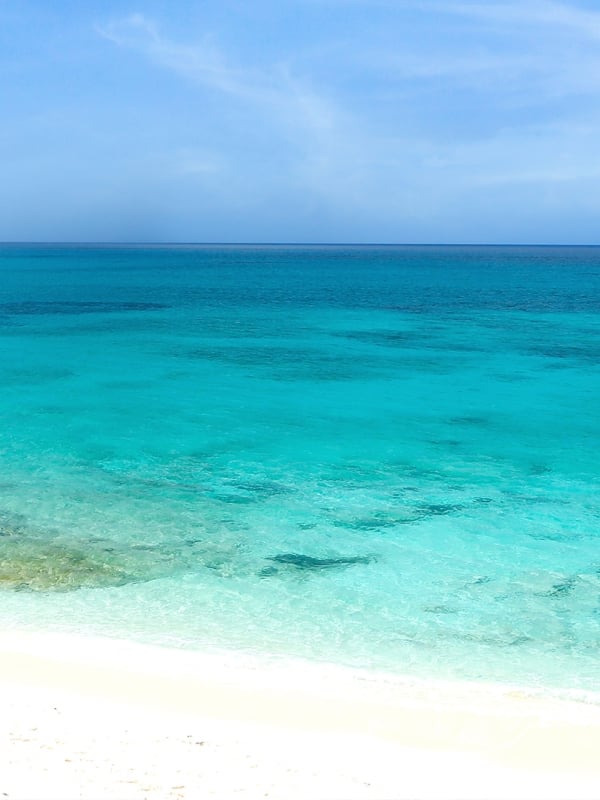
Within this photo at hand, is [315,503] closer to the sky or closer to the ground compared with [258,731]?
closer to the sky

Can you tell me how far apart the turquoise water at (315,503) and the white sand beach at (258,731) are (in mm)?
626

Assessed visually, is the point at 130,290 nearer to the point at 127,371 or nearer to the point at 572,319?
the point at 572,319

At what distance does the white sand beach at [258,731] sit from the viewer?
6.59 m

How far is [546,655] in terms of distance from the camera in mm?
9375

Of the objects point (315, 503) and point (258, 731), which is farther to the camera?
point (315, 503)

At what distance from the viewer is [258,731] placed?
304 inches

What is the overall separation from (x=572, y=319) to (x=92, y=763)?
45.8m

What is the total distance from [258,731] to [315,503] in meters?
7.09

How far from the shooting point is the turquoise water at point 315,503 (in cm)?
1005

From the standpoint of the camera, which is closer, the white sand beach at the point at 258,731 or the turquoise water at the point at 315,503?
the white sand beach at the point at 258,731

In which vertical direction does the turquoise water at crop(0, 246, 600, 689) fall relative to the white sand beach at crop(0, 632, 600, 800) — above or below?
above

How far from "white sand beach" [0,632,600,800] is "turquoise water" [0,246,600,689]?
0.63 meters

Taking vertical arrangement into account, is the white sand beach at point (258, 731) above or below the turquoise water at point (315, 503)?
below

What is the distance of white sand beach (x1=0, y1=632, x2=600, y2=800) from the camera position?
6586 mm
